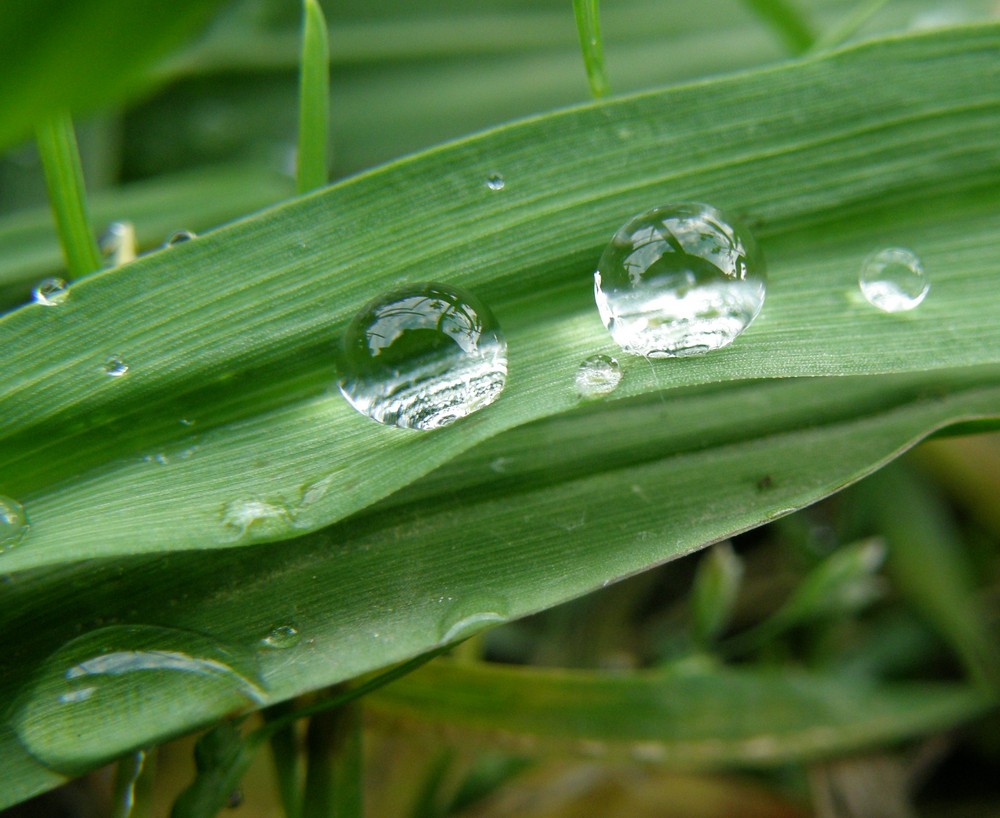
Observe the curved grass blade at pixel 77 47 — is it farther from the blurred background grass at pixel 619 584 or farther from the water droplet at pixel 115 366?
the blurred background grass at pixel 619 584

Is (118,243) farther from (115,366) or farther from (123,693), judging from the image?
(123,693)

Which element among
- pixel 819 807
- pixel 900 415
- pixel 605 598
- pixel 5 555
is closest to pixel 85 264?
pixel 5 555

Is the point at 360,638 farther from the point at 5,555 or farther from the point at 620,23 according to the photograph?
the point at 620,23

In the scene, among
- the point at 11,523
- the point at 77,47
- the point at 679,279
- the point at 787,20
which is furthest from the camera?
the point at 787,20

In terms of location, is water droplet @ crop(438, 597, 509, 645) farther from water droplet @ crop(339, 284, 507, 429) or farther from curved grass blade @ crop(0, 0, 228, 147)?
curved grass blade @ crop(0, 0, 228, 147)

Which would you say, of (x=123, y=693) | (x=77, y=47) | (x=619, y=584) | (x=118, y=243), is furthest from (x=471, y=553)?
(x=619, y=584)

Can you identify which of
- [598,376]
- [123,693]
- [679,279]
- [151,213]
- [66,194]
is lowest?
[123,693]

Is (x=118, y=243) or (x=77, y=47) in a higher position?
(x=118, y=243)
